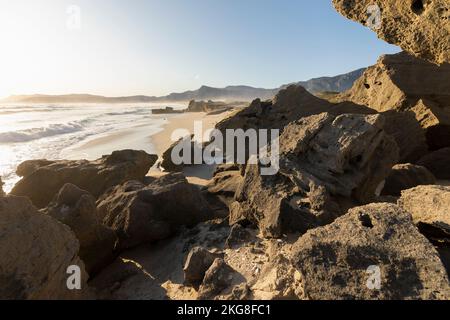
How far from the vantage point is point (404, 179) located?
7617 millimetres

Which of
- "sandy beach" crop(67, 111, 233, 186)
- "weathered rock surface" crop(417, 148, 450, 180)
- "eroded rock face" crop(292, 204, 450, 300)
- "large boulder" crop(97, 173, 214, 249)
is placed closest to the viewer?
"eroded rock face" crop(292, 204, 450, 300)

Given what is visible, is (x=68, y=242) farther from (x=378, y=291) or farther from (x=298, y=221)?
(x=378, y=291)

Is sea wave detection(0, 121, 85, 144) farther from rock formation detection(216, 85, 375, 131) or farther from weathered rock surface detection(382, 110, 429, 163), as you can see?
weathered rock surface detection(382, 110, 429, 163)

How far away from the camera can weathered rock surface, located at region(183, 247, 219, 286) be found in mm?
4129

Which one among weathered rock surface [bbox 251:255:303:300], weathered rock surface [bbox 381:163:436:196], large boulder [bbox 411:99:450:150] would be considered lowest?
weathered rock surface [bbox 251:255:303:300]

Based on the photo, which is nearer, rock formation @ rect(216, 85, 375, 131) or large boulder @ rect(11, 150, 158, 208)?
large boulder @ rect(11, 150, 158, 208)

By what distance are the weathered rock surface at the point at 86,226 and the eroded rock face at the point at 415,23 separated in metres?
4.51

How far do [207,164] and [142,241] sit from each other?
7.08 meters

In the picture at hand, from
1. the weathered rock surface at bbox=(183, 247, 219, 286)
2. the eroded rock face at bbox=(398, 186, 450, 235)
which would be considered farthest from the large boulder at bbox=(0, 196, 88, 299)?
the eroded rock face at bbox=(398, 186, 450, 235)

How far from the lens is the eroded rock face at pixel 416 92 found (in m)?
9.96

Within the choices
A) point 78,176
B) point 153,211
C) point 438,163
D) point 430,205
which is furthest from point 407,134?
point 78,176

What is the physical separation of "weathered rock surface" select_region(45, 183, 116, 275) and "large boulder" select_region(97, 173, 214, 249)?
0.44m

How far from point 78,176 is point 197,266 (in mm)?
5468
